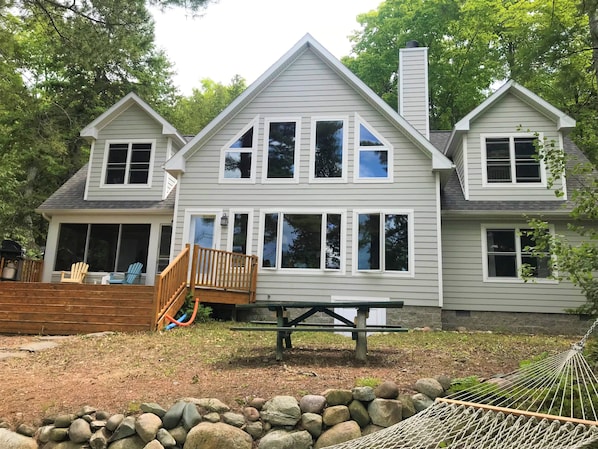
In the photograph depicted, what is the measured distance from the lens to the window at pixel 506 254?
10023 mm

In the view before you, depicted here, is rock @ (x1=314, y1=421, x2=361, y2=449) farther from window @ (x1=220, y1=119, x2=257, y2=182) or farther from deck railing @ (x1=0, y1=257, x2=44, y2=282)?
deck railing @ (x1=0, y1=257, x2=44, y2=282)

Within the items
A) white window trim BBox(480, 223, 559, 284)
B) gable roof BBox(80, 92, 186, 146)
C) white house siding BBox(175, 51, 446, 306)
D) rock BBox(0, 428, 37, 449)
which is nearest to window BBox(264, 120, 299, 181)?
white house siding BBox(175, 51, 446, 306)

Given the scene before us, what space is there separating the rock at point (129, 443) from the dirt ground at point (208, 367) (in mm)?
255

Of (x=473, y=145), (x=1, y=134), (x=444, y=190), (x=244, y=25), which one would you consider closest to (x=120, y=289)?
(x=244, y=25)

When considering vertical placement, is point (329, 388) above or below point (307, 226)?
below

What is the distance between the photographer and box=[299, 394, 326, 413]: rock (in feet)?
11.8

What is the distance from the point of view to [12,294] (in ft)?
28.5

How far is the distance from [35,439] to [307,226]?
7.30 m

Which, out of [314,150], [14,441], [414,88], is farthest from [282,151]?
[14,441]

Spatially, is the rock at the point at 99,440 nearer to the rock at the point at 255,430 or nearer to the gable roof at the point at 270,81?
the rock at the point at 255,430

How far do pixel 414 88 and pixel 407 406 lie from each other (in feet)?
32.8

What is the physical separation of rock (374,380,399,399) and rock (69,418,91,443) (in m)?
2.42

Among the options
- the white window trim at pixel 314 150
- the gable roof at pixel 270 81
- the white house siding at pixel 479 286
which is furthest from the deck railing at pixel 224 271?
the white house siding at pixel 479 286

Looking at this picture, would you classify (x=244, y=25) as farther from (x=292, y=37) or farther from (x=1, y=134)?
(x=1, y=134)
